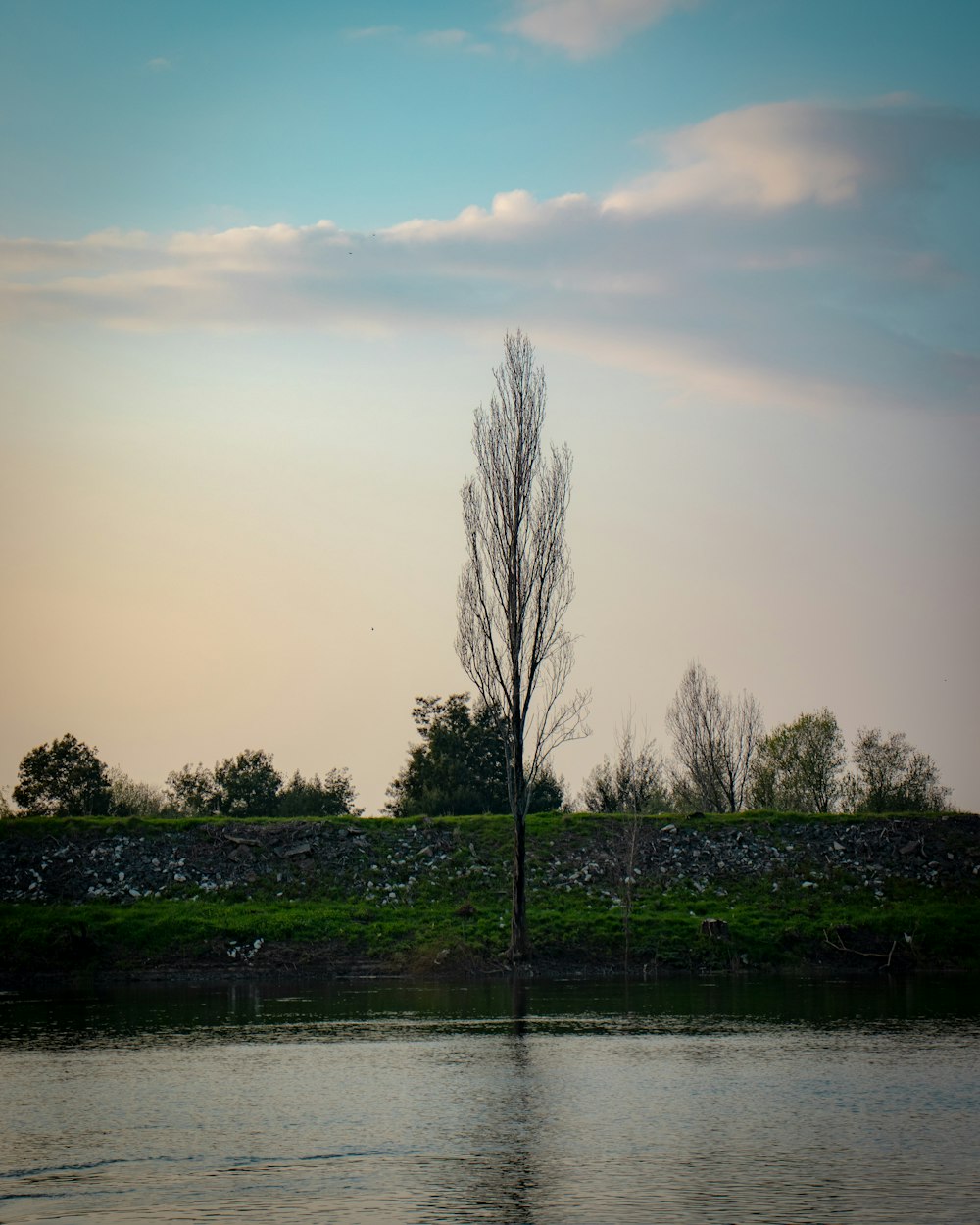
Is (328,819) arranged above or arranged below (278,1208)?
above

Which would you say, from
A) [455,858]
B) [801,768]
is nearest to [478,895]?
[455,858]

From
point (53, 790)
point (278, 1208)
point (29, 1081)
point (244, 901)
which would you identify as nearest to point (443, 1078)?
point (29, 1081)

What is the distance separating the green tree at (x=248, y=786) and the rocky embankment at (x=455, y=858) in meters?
17.1

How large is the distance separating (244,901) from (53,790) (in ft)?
82.0

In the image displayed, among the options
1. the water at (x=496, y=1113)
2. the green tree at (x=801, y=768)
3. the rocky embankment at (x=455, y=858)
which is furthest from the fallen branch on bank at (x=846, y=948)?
the green tree at (x=801, y=768)

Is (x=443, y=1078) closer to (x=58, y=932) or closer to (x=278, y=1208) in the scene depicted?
(x=278, y=1208)

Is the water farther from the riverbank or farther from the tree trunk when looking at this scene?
the riverbank

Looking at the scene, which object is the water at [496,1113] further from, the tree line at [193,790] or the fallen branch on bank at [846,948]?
the tree line at [193,790]

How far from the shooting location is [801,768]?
8962 centimetres

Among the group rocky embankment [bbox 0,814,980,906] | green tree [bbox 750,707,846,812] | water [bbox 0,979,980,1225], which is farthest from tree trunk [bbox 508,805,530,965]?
green tree [bbox 750,707,846,812]

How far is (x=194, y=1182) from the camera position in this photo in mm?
11055

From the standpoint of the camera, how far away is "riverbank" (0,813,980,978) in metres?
35.8

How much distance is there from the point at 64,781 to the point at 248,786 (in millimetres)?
9116

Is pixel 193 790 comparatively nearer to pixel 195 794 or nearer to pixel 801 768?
pixel 195 794
